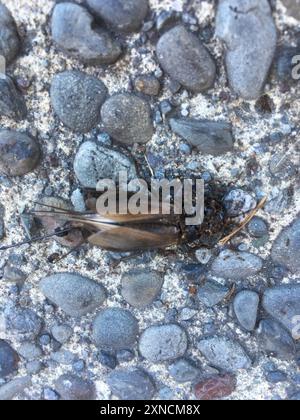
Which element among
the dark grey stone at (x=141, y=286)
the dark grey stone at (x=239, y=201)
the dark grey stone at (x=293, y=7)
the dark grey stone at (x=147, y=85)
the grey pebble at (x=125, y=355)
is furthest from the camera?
the grey pebble at (x=125, y=355)

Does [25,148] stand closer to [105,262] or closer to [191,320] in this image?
[105,262]

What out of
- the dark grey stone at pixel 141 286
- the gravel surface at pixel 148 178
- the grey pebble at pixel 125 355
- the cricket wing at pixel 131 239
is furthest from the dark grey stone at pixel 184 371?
the cricket wing at pixel 131 239

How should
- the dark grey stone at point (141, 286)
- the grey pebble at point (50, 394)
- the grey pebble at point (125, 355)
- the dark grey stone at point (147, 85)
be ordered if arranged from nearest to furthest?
1. the dark grey stone at point (147, 85)
2. the dark grey stone at point (141, 286)
3. the grey pebble at point (125, 355)
4. the grey pebble at point (50, 394)

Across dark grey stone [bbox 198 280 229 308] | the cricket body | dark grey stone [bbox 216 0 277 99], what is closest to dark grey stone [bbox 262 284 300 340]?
dark grey stone [bbox 198 280 229 308]

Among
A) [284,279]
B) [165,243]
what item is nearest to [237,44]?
[165,243]

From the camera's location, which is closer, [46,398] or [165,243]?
[165,243]

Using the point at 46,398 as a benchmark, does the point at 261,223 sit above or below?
above

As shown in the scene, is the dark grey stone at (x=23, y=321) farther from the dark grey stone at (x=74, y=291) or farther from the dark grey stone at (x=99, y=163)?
the dark grey stone at (x=99, y=163)
